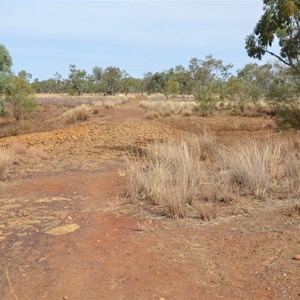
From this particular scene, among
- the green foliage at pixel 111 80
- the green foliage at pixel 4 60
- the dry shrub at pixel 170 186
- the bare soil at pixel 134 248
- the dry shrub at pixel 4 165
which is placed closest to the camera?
the bare soil at pixel 134 248

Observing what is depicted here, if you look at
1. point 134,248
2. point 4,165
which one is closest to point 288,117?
point 4,165

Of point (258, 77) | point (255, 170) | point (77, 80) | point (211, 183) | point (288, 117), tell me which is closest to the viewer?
point (255, 170)

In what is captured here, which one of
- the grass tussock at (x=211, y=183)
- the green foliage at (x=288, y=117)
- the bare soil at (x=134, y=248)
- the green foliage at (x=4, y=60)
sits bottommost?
the bare soil at (x=134, y=248)

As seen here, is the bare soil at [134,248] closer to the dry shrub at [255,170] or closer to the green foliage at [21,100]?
the dry shrub at [255,170]

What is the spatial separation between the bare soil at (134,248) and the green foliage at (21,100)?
2128 centimetres

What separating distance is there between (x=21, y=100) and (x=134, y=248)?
25.4 metres

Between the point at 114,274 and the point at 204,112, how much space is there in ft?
81.7

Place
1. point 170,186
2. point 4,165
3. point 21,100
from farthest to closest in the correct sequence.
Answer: point 21,100
point 4,165
point 170,186

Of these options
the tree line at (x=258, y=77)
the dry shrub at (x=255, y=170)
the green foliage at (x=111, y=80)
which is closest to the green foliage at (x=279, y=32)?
the tree line at (x=258, y=77)

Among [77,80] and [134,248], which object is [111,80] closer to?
[77,80]

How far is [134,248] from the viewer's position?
5.09 meters

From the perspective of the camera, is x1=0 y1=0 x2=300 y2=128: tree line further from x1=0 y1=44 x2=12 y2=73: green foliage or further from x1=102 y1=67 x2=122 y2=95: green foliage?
x1=102 y1=67 x2=122 y2=95: green foliage

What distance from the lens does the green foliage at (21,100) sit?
2864 cm

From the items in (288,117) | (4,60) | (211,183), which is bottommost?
(211,183)
